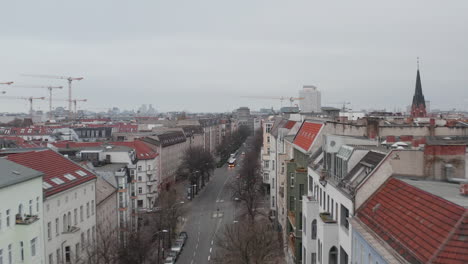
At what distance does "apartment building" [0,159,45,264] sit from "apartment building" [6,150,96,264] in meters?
2.27

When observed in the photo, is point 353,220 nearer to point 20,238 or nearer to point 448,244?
point 448,244

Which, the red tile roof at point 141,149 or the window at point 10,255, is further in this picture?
the red tile roof at point 141,149

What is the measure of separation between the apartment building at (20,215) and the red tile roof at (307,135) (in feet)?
77.5

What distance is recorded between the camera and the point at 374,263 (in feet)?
65.5

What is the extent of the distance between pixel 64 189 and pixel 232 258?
15.8 meters

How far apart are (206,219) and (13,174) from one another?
4529cm

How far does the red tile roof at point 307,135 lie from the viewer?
45.8 m

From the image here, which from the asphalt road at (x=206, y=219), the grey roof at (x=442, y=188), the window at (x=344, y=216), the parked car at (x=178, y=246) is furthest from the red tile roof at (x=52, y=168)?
the grey roof at (x=442, y=188)

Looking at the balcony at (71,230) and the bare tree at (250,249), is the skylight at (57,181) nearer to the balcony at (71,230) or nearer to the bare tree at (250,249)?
the balcony at (71,230)

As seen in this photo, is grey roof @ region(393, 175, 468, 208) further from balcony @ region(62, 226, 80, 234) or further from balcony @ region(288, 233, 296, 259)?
balcony @ region(62, 226, 80, 234)

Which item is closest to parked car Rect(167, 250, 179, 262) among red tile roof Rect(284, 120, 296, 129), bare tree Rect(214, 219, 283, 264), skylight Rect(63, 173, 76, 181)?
bare tree Rect(214, 219, 283, 264)

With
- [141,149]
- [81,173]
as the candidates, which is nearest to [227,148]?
[141,149]

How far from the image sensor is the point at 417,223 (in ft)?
59.4

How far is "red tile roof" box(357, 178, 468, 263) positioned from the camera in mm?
15383
